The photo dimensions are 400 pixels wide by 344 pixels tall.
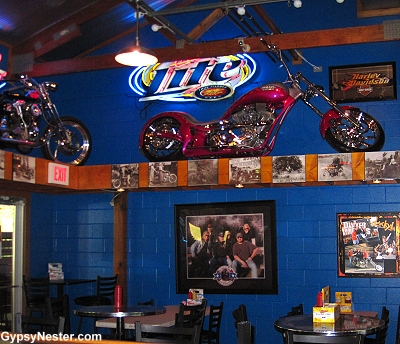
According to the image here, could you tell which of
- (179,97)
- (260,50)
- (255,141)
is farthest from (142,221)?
(260,50)

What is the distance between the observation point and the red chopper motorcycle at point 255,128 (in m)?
7.36

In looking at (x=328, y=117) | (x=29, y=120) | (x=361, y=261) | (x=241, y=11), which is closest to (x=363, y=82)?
(x=328, y=117)

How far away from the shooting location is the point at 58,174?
7699 mm

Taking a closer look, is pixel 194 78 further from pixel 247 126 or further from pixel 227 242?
pixel 227 242

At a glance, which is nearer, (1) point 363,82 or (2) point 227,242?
(1) point 363,82

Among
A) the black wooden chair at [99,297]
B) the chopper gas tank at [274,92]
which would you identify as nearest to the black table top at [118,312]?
the black wooden chair at [99,297]

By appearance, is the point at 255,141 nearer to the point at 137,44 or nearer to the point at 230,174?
the point at 230,174

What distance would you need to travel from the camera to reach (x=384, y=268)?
809 cm

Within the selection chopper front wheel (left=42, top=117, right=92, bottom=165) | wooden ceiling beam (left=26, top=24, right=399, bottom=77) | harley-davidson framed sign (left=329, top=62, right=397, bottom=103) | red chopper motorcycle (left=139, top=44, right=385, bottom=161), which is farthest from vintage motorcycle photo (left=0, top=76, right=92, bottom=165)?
harley-davidson framed sign (left=329, top=62, right=397, bottom=103)

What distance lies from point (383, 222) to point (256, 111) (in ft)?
7.50

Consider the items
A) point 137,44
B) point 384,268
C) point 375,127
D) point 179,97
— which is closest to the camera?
point 137,44

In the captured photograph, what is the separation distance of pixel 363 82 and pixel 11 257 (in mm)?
5544

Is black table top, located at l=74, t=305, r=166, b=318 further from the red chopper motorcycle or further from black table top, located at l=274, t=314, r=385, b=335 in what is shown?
the red chopper motorcycle

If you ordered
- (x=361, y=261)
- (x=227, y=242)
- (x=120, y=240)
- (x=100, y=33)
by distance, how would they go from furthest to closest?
(x=100, y=33) → (x=120, y=240) → (x=227, y=242) → (x=361, y=261)
